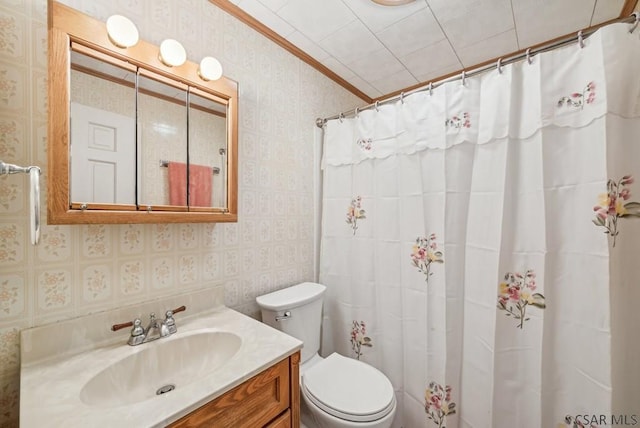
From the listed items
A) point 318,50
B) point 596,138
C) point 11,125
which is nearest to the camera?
point 11,125

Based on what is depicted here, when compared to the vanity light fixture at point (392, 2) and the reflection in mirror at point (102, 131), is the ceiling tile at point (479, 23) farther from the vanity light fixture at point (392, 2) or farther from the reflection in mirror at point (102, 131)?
the reflection in mirror at point (102, 131)

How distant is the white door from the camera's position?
841mm

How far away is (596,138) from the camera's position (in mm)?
950

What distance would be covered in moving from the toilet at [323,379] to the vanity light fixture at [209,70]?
108 cm

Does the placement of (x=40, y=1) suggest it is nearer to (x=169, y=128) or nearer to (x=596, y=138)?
(x=169, y=128)

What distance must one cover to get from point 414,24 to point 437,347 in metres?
1.72

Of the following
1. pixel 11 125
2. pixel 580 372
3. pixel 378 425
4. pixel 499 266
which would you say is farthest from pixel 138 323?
pixel 580 372

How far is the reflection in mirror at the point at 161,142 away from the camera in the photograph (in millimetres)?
1000

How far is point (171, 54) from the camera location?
1004 mm

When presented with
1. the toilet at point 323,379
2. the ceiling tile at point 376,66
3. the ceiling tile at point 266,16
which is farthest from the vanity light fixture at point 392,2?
the toilet at point 323,379

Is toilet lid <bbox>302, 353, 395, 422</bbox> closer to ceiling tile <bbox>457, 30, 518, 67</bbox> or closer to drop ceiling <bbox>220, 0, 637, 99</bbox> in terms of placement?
drop ceiling <bbox>220, 0, 637, 99</bbox>

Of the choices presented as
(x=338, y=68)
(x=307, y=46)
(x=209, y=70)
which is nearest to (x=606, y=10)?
(x=338, y=68)

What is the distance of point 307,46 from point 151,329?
1706 millimetres

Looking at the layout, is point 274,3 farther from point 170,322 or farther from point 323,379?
point 323,379
